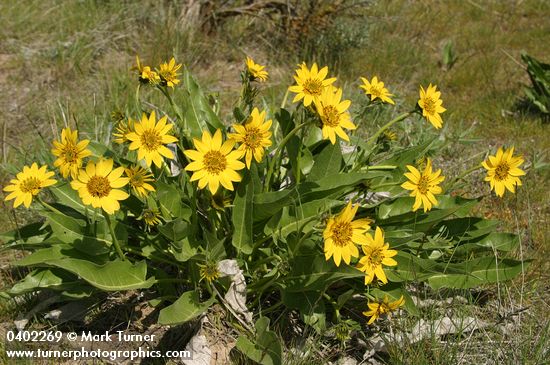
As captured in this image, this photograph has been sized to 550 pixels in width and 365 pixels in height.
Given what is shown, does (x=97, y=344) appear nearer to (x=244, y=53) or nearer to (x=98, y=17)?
(x=244, y=53)

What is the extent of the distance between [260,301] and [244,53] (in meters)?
2.98

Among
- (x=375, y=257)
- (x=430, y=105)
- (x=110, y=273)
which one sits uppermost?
(x=430, y=105)

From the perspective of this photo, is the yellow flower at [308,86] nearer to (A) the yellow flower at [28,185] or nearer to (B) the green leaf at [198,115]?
(B) the green leaf at [198,115]

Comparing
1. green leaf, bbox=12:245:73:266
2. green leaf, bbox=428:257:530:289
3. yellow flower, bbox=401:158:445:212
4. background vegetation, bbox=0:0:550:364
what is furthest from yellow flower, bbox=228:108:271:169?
background vegetation, bbox=0:0:550:364

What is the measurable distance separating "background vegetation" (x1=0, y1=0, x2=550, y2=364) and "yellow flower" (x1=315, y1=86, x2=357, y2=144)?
152 centimetres

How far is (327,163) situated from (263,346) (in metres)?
0.76

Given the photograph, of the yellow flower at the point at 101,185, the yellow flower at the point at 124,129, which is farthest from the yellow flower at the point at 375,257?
the yellow flower at the point at 124,129

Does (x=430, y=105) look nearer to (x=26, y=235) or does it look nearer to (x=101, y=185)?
(x=101, y=185)

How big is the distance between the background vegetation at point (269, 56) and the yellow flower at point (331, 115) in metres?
1.52

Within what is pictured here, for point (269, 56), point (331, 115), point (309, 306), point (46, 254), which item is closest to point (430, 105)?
point (331, 115)

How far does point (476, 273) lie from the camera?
2.31 m

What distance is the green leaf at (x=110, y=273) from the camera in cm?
188

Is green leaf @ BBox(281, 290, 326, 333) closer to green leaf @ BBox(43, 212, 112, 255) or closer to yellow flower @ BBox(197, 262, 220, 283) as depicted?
yellow flower @ BBox(197, 262, 220, 283)

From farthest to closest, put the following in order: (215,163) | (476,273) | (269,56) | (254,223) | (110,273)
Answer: (269,56) < (476,273) < (254,223) < (110,273) < (215,163)
